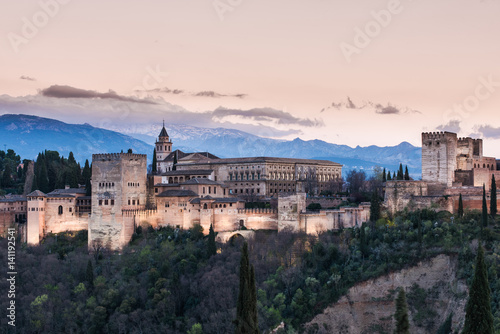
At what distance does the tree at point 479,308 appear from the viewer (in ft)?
92.2

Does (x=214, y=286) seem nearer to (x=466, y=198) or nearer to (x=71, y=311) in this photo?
(x=71, y=311)

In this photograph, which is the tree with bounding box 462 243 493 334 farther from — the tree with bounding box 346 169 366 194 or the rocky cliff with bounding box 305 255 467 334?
the tree with bounding box 346 169 366 194

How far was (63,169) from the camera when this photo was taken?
7275 cm

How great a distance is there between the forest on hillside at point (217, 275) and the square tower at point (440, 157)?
4718mm

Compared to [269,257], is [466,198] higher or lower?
higher

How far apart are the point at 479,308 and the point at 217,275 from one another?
920 inches

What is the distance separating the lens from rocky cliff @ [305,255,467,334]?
43188mm

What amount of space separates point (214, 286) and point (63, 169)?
32.4 meters

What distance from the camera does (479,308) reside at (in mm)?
28156

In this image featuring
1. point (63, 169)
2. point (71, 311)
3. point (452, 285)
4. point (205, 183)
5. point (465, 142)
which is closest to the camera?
point (452, 285)

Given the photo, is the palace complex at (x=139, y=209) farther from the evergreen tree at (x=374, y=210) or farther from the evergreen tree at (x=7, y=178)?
the evergreen tree at (x=7, y=178)

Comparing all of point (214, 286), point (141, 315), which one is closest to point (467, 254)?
point (214, 286)

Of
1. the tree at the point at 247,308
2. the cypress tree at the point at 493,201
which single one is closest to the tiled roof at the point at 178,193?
the cypress tree at the point at 493,201

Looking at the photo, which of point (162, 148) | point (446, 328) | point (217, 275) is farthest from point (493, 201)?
point (162, 148)
